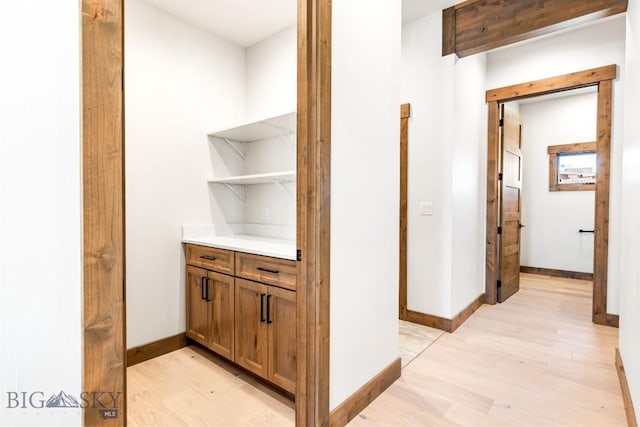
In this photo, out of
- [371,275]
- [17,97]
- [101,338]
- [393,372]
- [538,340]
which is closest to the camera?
[17,97]

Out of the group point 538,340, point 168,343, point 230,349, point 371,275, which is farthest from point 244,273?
point 538,340

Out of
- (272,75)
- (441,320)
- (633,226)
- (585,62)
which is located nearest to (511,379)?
(441,320)

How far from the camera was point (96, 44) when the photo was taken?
81 centimetres

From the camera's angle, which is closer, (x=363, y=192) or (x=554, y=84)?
(x=363, y=192)

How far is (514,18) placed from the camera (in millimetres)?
2707

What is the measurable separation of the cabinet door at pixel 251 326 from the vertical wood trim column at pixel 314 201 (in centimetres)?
48

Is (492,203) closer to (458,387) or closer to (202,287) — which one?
(458,387)

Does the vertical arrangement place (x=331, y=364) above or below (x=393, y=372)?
above

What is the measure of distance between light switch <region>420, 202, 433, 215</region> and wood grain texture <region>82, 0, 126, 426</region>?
107 inches

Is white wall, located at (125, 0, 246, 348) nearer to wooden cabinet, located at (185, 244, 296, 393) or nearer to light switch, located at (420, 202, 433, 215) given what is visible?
wooden cabinet, located at (185, 244, 296, 393)

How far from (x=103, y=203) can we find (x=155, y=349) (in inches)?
82.9

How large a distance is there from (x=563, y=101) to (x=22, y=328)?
6781 millimetres

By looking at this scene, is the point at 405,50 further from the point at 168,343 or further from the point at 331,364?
the point at 168,343

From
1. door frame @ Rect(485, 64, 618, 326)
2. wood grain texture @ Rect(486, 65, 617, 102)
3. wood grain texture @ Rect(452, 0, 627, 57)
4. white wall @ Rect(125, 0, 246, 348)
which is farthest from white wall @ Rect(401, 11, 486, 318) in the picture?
white wall @ Rect(125, 0, 246, 348)
